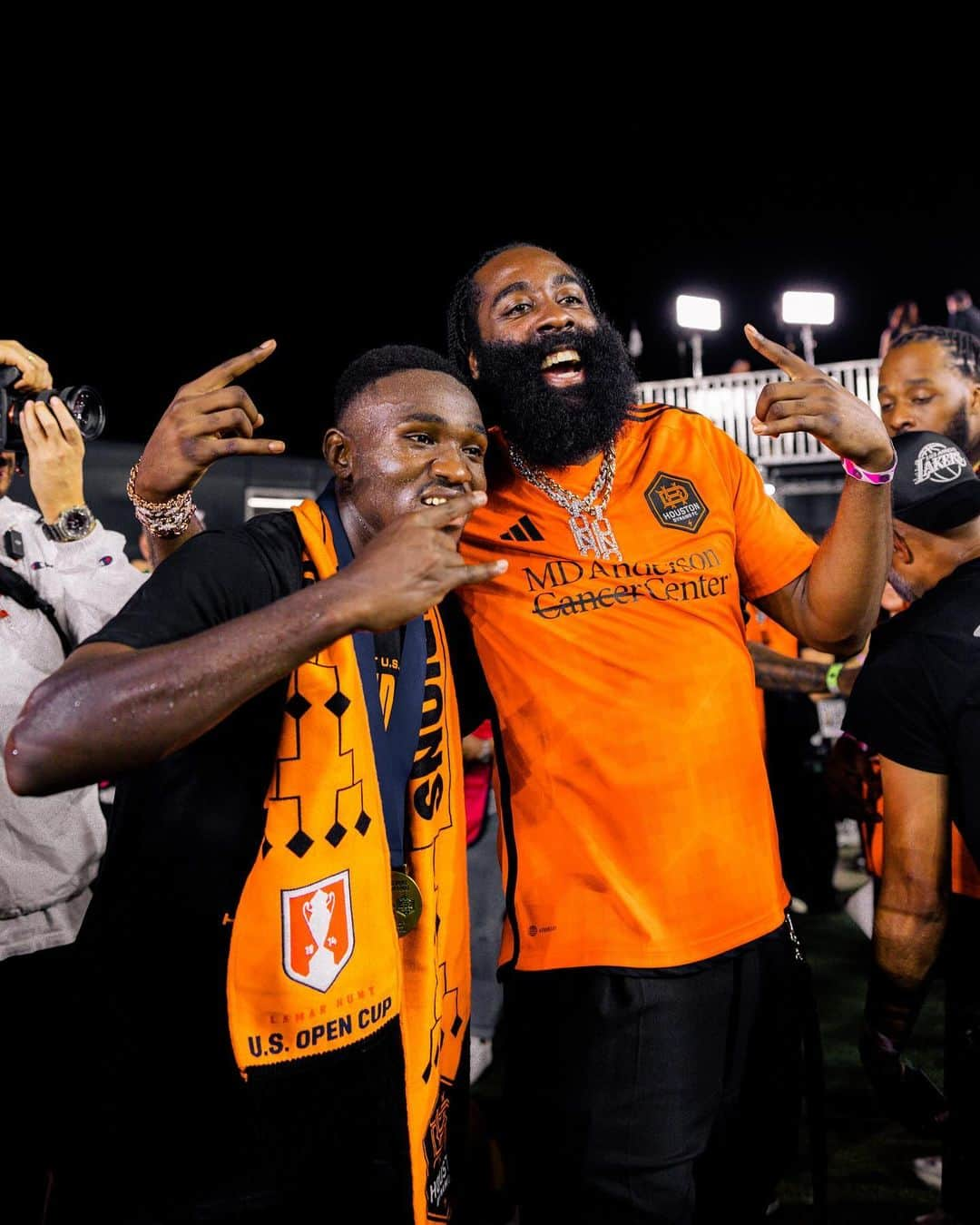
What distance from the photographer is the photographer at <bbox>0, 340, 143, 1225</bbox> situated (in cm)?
252

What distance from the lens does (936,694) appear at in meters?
2.22

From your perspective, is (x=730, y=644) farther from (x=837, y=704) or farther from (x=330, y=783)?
(x=837, y=704)

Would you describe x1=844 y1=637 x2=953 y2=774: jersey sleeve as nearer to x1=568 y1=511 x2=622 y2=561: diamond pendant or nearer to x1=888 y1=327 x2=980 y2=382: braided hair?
x1=568 y1=511 x2=622 y2=561: diamond pendant

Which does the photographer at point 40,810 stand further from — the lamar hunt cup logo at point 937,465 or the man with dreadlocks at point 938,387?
the man with dreadlocks at point 938,387

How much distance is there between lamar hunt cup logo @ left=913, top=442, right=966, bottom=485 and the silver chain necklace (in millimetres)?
770

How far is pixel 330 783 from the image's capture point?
1.60m

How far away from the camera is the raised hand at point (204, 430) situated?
1714mm

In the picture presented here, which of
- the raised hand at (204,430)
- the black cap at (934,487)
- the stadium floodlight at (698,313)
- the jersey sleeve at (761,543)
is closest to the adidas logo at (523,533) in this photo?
the jersey sleeve at (761,543)

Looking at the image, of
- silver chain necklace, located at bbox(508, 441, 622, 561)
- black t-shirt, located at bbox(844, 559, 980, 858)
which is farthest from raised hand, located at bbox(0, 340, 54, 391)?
black t-shirt, located at bbox(844, 559, 980, 858)

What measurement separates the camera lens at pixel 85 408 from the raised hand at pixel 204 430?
1.19 m

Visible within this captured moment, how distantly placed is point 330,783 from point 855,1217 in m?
2.58

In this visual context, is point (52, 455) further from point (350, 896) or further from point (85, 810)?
point (350, 896)

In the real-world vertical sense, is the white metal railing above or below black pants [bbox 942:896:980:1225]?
above

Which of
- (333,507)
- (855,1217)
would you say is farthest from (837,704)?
(333,507)
